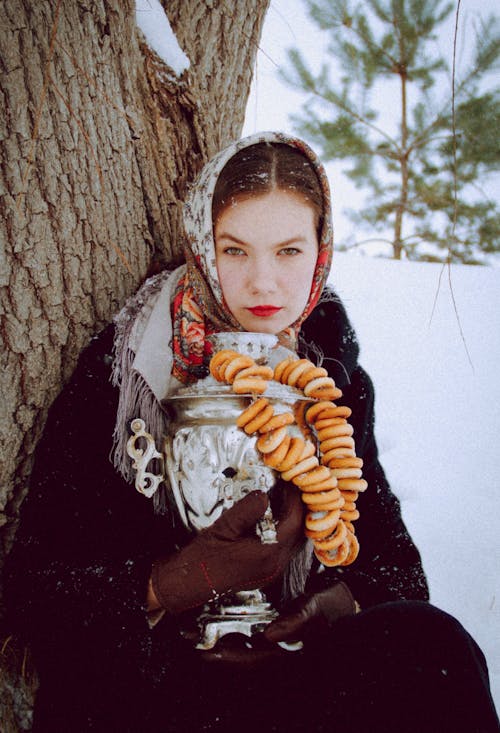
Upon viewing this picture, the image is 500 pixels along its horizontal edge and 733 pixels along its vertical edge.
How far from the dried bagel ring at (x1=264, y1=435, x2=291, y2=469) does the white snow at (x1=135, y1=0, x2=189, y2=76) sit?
1270mm

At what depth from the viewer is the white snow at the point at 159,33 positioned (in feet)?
5.53

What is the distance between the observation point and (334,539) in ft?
3.89

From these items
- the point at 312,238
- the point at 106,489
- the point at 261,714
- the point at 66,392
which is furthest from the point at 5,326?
the point at 261,714

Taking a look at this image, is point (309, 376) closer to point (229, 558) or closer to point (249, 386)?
point (249, 386)

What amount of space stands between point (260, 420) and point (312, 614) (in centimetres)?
45

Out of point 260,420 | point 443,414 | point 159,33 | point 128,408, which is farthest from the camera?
point 443,414

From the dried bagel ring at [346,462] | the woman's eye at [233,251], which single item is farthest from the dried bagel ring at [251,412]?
the woman's eye at [233,251]

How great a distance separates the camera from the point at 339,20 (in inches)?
170

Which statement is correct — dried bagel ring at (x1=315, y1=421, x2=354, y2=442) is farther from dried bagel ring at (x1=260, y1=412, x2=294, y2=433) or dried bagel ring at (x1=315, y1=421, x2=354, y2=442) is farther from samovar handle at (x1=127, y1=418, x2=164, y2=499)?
samovar handle at (x1=127, y1=418, x2=164, y2=499)

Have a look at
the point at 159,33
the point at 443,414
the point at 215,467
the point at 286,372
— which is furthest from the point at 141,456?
the point at 443,414

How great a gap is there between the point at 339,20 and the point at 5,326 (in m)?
4.08

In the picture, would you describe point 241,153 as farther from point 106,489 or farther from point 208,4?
point 106,489

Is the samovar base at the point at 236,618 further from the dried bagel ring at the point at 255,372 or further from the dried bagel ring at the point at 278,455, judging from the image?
the dried bagel ring at the point at 255,372

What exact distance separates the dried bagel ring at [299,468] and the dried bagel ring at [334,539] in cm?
16
